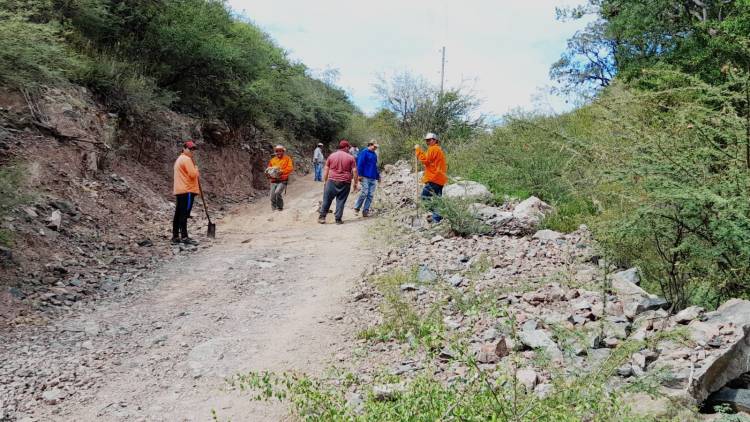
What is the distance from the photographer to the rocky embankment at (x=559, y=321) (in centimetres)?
320

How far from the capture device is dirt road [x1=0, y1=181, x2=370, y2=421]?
152 inches

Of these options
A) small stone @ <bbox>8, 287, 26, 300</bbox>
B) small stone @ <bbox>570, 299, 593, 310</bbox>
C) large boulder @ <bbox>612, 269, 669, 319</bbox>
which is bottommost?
small stone @ <bbox>8, 287, 26, 300</bbox>

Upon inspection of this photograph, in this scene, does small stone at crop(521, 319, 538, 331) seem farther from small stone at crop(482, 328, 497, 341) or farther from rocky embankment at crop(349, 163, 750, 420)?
small stone at crop(482, 328, 497, 341)

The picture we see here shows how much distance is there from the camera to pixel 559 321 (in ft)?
13.8

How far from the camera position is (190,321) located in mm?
5520

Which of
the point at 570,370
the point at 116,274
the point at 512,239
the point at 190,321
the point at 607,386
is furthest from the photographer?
the point at 512,239

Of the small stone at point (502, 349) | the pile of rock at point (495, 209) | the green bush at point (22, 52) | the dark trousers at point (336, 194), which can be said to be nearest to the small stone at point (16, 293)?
the green bush at point (22, 52)

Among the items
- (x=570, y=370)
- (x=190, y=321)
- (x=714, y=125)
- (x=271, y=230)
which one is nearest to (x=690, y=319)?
(x=570, y=370)

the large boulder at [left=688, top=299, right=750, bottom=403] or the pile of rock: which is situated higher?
the pile of rock

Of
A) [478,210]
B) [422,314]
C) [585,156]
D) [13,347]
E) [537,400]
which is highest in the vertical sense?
[585,156]

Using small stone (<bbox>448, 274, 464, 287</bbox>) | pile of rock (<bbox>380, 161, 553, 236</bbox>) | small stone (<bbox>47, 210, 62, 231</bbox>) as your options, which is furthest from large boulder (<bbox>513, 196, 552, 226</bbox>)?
small stone (<bbox>47, 210, 62, 231</bbox>)

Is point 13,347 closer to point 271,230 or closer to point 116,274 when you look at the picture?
point 116,274

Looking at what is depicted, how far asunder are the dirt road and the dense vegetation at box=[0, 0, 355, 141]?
3.73 m

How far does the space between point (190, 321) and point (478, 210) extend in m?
5.15
